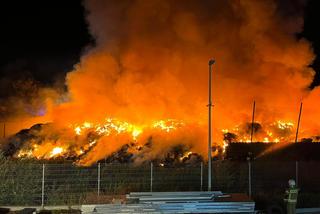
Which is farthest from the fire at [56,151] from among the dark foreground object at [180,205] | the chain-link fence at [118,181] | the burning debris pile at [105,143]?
the dark foreground object at [180,205]

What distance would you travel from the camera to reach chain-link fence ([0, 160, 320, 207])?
67.1 ft

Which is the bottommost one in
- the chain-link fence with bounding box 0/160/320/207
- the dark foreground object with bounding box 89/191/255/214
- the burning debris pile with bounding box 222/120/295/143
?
the dark foreground object with bounding box 89/191/255/214

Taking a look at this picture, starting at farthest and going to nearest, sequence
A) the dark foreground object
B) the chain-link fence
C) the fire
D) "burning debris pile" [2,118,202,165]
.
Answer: the fire, "burning debris pile" [2,118,202,165], the chain-link fence, the dark foreground object

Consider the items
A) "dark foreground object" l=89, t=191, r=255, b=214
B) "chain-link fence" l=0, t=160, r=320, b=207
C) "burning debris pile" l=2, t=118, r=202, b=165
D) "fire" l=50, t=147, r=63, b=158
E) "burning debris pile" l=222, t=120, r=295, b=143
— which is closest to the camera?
"dark foreground object" l=89, t=191, r=255, b=214

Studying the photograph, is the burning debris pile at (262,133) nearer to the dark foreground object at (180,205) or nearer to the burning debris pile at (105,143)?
the burning debris pile at (105,143)

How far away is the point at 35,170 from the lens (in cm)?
2100

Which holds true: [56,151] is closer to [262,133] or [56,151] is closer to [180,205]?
[262,133]

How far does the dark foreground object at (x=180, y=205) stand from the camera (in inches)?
643

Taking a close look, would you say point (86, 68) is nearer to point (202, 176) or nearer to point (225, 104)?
point (225, 104)

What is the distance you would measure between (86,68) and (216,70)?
9676 mm

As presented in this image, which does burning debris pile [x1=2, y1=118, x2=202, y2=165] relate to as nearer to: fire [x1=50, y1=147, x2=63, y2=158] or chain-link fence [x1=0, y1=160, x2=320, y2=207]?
fire [x1=50, y1=147, x2=63, y2=158]

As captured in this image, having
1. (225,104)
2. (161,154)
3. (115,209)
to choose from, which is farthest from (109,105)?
(115,209)

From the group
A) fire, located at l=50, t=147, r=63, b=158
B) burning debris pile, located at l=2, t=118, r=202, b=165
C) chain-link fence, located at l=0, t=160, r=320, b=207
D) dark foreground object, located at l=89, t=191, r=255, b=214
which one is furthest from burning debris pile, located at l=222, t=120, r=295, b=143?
dark foreground object, located at l=89, t=191, r=255, b=214

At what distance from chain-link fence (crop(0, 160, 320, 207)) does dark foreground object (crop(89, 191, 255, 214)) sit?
2.00 meters
